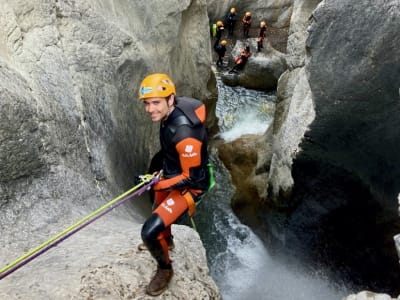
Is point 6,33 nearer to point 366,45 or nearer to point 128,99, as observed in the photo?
point 128,99

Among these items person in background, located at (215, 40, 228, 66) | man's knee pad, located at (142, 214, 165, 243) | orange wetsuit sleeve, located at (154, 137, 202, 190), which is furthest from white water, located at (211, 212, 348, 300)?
person in background, located at (215, 40, 228, 66)

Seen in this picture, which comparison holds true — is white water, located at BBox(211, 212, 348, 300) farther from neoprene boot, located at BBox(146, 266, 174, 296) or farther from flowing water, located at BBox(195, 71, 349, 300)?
neoprene boot, located at BBox(146, 266, 174, 296)

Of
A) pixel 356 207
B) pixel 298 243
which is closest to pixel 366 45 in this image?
pixel 356 207

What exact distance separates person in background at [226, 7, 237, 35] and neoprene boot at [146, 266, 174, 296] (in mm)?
19879

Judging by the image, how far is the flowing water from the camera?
7676 mm

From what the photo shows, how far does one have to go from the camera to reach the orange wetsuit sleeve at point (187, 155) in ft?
11.8

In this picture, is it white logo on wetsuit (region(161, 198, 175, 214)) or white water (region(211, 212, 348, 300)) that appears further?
white water (region(211, 212, 348, 300))

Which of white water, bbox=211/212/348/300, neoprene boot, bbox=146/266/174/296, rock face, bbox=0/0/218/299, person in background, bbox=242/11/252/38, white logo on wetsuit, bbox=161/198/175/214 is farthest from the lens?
person in background, bbox=242/11/252/38

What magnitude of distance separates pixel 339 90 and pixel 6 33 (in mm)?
5729

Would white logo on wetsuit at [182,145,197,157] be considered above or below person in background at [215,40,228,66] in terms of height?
above

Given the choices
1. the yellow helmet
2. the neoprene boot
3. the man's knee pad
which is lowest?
the neoprene boot

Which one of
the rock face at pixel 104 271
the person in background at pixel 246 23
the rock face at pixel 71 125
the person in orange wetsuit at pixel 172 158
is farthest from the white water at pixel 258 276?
the person in background at pixel 246 23

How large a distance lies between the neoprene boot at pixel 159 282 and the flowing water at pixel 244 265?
4036 millimetres

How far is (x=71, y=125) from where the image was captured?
5508mm
